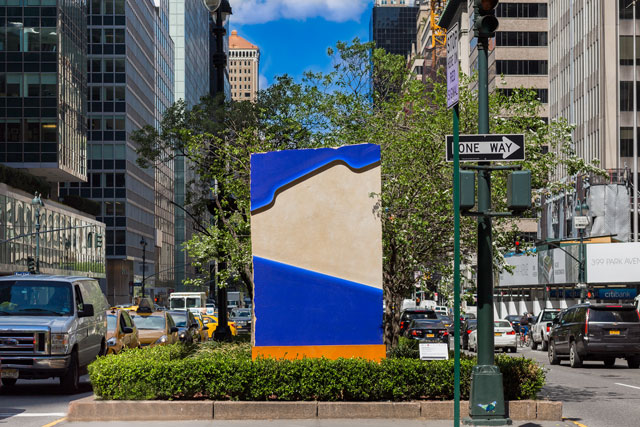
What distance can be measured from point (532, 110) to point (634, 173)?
5522 centimetres

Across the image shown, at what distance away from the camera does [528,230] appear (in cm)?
10794

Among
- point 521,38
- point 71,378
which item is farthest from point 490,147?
point 521,38

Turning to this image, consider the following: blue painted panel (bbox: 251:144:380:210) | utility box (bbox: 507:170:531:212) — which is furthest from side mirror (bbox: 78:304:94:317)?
utility box (bbox: 507:170:531:212)

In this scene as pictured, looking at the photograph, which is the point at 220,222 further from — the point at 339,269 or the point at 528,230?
the point at 528,230

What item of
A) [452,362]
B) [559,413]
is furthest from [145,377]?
[559,413]

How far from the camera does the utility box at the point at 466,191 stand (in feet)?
39.7

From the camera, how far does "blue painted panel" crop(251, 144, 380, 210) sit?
52.5ft

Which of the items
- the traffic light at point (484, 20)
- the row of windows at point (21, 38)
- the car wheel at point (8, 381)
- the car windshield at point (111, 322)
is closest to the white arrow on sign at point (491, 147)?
the traffic light at point (484, 20)

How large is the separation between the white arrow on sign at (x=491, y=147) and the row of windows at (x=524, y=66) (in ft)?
315

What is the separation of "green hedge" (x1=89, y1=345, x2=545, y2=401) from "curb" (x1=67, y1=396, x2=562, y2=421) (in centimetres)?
27

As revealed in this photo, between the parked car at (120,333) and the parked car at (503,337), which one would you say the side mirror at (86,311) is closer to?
the parked car at (120,333)

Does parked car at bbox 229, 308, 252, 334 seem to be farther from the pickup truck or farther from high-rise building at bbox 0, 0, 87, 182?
high-rise building at bbox 0, 0, 87, 182

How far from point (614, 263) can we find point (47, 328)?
53851mm

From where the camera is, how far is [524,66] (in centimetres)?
10700
